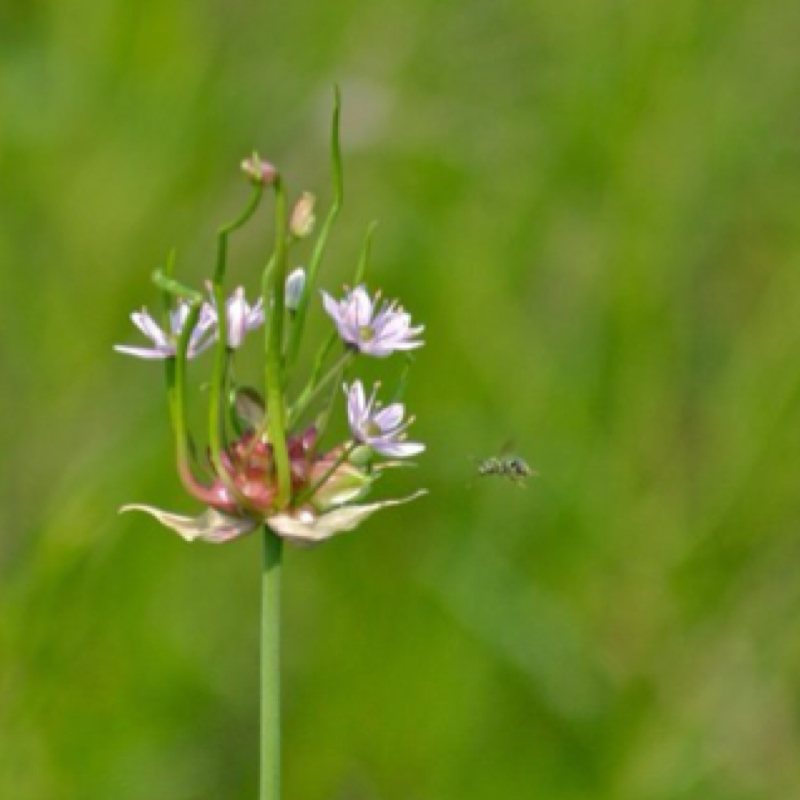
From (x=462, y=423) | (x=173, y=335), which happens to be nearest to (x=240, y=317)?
(x=173, y=335)

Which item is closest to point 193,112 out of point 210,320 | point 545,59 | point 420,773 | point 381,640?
point 545,59

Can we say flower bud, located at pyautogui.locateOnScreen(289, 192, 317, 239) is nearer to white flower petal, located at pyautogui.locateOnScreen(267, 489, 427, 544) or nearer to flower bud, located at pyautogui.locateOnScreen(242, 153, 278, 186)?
flower bud, located at pyautogui.locateOnScreen(242, 153, 278, 186)

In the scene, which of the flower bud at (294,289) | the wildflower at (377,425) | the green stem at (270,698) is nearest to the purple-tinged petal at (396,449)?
the wildflower at (377,425)

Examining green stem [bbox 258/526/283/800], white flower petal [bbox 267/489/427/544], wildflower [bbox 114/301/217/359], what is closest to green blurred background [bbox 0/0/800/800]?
wildflower [bbox 114/301/217/359]

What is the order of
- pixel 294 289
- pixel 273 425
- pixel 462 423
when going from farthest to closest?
pixel 462 423
pixel 294 289
pixel 273 425

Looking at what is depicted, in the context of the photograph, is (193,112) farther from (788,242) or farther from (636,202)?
(788,242)

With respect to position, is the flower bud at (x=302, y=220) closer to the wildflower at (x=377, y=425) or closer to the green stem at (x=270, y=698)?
the wildflower at (x=377, y=425)

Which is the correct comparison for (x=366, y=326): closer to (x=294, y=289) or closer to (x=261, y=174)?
(x=294, y=289)
